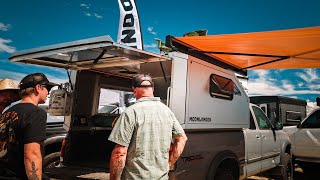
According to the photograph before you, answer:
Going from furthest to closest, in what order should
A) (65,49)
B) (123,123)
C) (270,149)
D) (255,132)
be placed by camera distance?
(270,149), (255,132), (65,49), (123,123)

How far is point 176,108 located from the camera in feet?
12.0

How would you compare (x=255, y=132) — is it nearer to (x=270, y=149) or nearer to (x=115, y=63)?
(x=270, y=149)

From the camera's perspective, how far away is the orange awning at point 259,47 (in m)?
4.38

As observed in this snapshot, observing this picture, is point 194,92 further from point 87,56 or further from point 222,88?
point 87,56

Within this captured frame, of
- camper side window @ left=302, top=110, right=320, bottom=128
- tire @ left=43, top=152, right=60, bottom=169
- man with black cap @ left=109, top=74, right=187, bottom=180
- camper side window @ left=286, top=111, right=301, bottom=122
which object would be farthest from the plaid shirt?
camper side window @ left=286, top=111, right=301, bottom=122

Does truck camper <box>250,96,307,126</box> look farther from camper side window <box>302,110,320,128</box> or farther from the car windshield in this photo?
the car windshield

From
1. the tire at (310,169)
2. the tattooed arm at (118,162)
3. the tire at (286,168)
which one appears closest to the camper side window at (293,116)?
the tire at (310,169)

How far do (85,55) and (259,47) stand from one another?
324cm

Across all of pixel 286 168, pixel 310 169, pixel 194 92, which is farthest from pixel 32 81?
pixel 310 169

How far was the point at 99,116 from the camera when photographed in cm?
573

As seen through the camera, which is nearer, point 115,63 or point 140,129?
point 140,129

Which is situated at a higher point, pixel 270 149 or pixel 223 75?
pixel 223 75

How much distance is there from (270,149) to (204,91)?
10.5 feet

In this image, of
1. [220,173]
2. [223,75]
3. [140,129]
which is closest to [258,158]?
[220,173]
